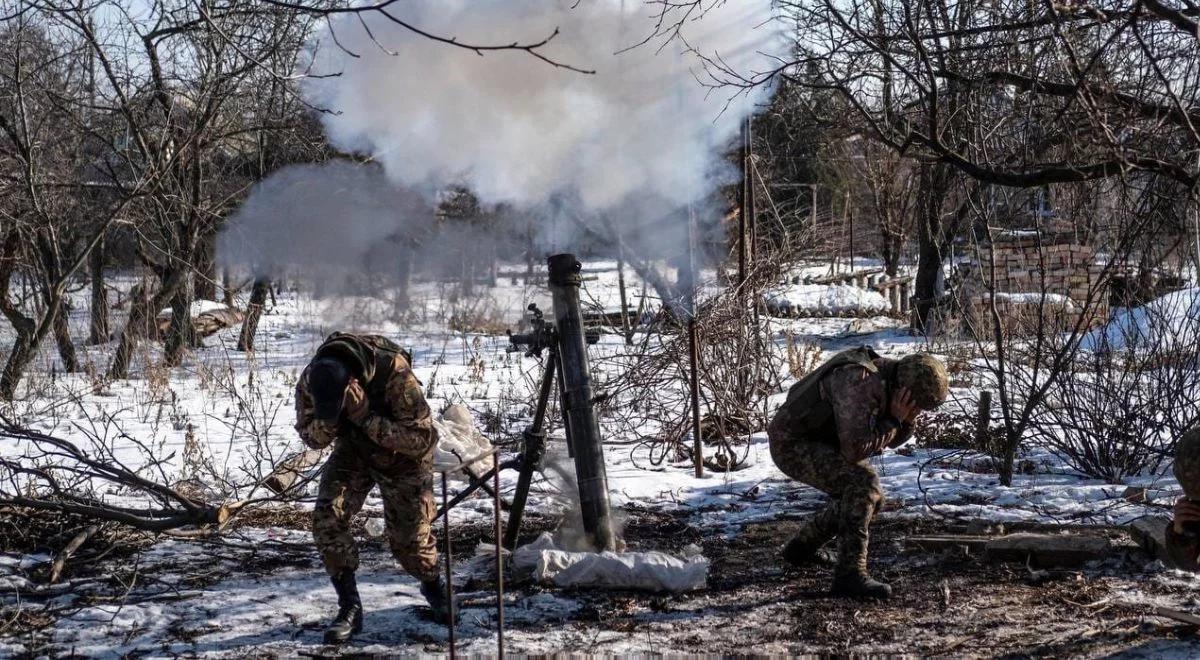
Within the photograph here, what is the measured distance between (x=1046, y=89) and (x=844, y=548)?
3.05 m

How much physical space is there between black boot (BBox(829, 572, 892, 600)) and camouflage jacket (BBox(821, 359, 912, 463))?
0.56 m

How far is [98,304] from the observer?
15.5m

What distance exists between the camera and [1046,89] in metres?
6.32

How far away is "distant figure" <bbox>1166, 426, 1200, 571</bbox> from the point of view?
383 centimetres

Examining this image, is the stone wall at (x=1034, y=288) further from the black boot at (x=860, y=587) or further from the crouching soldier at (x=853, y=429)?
the black boot at (x=860, y=587)

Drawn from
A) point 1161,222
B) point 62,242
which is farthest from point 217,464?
point 62,242

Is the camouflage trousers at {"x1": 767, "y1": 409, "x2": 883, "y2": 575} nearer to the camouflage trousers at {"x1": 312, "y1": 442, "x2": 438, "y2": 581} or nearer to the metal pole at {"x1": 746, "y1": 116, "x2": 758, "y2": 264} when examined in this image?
the camouflage trousers at {"x1": 312, "y1": 442, "x2": 438, "y2": 581}

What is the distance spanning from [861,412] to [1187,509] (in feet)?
5.00

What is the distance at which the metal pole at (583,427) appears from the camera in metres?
5.85

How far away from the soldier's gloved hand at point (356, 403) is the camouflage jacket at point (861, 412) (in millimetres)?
2228

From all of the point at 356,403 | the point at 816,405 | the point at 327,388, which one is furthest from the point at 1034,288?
the point at 327,388

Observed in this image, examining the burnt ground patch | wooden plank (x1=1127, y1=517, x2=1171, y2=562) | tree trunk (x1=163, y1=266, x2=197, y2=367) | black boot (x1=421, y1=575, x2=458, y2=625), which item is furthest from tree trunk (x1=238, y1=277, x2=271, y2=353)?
wooden plank (x1=1127, y1=517, x2=1171, y2=562)

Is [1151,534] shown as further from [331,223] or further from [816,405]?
[331,223]

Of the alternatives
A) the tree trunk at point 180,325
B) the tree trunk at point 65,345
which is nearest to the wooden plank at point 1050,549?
the tree trunk at point 180,325
